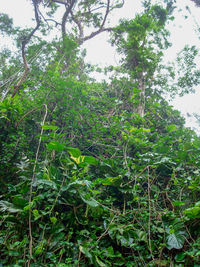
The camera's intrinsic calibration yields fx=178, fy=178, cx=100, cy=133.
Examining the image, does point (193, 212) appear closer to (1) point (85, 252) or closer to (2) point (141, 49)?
(1) point (85, 252)

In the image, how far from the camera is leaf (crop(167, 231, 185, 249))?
1572 millimetres

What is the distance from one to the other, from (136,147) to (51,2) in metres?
6.36

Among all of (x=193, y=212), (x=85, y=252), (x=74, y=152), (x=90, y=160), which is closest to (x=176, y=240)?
(x=193, y=212)

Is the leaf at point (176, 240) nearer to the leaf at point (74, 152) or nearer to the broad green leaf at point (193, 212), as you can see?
the broad green leaf at point (193, 212)

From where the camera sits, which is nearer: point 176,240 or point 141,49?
point 176,240

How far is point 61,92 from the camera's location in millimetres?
3057

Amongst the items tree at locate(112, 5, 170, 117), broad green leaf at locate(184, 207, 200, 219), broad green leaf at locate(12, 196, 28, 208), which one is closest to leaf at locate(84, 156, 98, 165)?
broad green leaf at locate(12, 196, 28, 208)

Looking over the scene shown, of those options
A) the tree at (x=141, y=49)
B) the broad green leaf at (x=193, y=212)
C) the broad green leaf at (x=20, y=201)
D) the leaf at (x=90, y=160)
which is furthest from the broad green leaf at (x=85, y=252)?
the tree at (x=141, y=49)

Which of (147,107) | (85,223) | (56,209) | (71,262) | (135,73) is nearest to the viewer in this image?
(71,262)

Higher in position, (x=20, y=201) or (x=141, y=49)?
(x=141, y=49)

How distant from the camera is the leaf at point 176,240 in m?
1.57

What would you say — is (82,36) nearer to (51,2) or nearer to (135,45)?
(51,2)

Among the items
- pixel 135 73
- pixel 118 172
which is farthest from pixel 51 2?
pixel 118 172

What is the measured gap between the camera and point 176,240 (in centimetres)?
162
